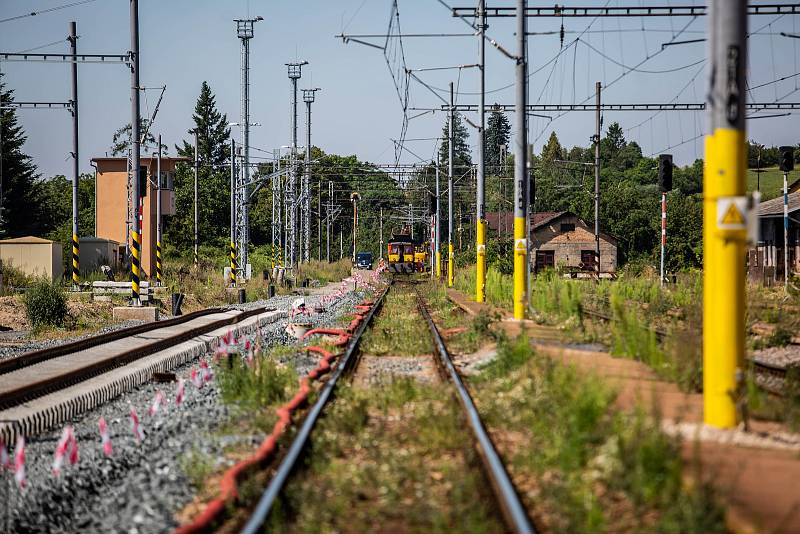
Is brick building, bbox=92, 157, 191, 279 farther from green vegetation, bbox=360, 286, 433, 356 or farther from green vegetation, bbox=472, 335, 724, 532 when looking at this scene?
green vegetation, bbox=472, 335, 724, 532

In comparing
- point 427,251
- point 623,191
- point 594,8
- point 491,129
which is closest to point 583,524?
point 594,8

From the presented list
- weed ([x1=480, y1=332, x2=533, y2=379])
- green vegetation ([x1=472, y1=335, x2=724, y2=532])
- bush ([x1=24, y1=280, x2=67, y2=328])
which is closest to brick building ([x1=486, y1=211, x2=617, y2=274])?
bush ([x1=24, y1=280, x2=67, y2=328])

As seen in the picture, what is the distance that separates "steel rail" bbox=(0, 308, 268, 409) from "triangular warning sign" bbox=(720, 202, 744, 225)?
8073 mm

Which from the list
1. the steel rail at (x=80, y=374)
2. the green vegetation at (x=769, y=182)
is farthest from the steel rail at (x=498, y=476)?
the green vegetation at (x=769, y=182)

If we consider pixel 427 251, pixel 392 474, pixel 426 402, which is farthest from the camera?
pixel 427 251

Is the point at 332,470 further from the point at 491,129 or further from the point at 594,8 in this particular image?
the point at 491,129

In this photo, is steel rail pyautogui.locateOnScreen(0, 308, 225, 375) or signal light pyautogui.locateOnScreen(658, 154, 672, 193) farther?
signal light pyautogui.locateOnScreen(658, 154, 672, 193)

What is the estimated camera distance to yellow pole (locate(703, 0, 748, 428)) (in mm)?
7184

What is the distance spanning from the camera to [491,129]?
15525 cm

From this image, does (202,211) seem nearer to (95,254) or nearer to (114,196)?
(114,196)

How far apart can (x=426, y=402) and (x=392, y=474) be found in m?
3.04

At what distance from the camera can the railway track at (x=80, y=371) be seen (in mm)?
10047

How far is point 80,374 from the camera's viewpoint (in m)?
12.8

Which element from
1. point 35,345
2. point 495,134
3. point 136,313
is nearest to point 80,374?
point 35,345
